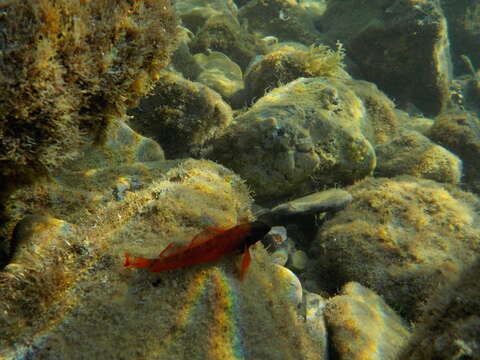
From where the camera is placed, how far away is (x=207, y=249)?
2221 mm

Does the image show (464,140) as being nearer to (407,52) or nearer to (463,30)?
(407,52)

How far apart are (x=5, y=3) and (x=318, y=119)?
4393 millimetres

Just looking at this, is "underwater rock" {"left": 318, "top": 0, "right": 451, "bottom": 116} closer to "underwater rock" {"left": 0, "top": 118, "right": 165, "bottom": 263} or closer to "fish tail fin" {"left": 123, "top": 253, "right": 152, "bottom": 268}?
"underwater rock" {"left": 0, "top": 118, "right": 165, "bottom": 263}

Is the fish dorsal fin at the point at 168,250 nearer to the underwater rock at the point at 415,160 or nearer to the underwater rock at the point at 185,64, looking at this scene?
the underwater rock at the point at 415,160

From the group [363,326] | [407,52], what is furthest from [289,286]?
[407,52]

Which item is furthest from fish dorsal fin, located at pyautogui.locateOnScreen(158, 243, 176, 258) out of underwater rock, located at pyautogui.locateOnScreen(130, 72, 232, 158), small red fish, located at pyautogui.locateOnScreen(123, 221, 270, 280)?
underwater rock, located at pyautogui.locateOnScreen(130, 72, 232, 158)

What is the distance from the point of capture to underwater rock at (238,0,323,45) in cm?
1241

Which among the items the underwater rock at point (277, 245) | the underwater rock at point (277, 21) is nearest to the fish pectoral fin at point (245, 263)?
the underwater rock at point (277, 245)

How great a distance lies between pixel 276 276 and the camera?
9.76 ft

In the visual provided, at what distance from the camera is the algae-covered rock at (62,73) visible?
1930mm

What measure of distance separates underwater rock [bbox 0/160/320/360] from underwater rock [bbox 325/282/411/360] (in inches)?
16.8

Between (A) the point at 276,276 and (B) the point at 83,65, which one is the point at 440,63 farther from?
(B) the point at 83,65

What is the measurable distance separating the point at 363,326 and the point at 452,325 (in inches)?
68.9

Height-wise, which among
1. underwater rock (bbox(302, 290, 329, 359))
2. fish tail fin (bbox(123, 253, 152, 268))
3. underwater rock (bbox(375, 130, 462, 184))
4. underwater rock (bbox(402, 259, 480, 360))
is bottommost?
underwater rock (bbox(302, 290, 329, 359))
